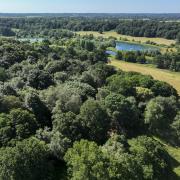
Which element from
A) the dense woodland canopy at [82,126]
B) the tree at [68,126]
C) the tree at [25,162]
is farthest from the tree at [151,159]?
the tree at [25,162]

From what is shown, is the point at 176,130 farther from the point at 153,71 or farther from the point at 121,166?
the point at 153,71

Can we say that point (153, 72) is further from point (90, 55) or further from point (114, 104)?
point (114, 104)

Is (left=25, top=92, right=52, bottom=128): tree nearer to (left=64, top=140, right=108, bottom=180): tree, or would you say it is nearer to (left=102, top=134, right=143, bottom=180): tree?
(left=102, top=134, right=143, bottom=180): tree

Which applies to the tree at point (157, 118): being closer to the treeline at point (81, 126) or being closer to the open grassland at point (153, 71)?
the treeline at point (81, 126)

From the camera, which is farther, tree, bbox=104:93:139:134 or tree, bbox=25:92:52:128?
tree, bbox=104:93:139:134

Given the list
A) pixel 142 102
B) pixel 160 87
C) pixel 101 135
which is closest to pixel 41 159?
pixel 101 135

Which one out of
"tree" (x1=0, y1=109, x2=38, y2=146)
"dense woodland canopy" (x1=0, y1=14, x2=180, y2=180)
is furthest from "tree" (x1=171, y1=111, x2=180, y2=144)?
"tree" (x1=0, y1=109, x2=38, y2=146)
